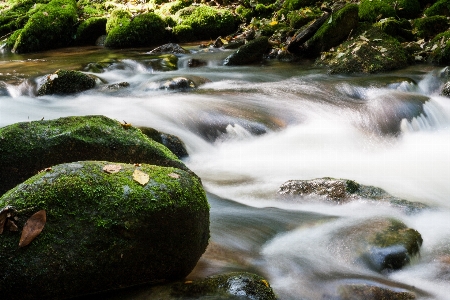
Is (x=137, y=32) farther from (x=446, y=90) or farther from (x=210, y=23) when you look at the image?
(x=446, y=90)

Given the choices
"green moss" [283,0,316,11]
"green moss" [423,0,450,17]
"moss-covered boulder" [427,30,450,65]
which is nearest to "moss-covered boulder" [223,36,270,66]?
"green moss" [283,0,316,11]

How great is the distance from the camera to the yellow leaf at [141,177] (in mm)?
2848

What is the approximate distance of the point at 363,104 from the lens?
25.8 feet

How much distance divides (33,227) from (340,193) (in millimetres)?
2976

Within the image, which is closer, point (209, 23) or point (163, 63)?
point (163, 63)

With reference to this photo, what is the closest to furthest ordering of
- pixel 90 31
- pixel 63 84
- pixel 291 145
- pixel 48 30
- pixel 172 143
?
1. pixel 172 143
2. pixel 291 145
3. pixel 63 84
4. pixel 48 30
5. pixel 90 31

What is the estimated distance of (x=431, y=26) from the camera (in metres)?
10.6

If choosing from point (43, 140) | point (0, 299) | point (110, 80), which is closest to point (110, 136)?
point (43, 140)

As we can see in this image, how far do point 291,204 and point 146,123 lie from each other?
287cm

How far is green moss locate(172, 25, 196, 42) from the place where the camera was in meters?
14.7

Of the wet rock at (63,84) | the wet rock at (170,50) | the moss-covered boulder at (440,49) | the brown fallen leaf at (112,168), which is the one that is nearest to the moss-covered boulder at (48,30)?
the wet rock at (170,50)

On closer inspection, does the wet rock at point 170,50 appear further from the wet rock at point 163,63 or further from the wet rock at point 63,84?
the wet rock at point 63,84

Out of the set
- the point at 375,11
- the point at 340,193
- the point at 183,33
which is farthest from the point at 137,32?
the point at 340,193

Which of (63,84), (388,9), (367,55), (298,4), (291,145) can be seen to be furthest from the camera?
(298,4)
